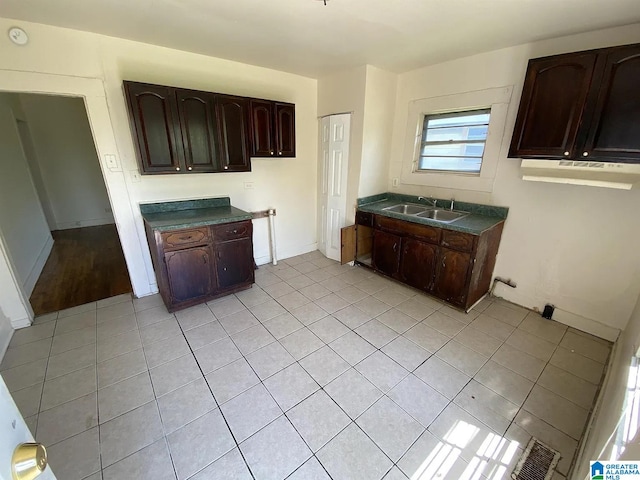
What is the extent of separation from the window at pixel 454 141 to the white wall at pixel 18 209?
4613mm

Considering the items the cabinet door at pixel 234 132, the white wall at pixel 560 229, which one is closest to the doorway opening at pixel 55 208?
the cabinet door at pixel 234 132

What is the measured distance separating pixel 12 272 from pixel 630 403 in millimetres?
4041

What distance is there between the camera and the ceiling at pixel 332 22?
1.80m

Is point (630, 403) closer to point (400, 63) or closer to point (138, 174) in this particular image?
point (400, 63)

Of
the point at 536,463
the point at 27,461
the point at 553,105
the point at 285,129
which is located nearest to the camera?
the point at 27,461

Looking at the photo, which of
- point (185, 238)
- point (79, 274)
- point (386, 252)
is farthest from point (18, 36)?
point (386, 252)

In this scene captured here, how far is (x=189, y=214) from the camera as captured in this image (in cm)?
283

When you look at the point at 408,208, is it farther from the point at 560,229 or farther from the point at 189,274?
the point at 189,274

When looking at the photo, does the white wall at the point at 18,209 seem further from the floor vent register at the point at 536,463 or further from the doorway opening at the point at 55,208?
the floor vent register at the point at 536,463

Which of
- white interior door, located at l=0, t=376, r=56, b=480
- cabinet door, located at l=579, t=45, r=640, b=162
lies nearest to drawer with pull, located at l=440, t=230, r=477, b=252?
cabinet door, located at l=579, t=45, r=640, b=162

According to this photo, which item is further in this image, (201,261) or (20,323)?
(201,261)

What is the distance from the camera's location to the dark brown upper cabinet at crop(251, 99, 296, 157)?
9.91ft

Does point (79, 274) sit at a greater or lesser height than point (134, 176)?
lesser

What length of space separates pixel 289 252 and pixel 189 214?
1.61 m
